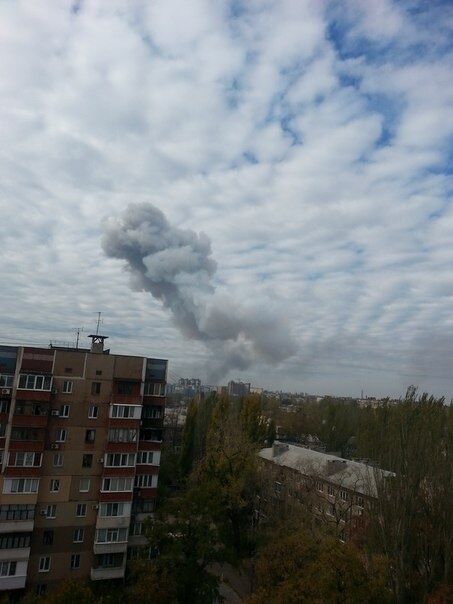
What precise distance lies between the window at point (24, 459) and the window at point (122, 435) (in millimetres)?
3737

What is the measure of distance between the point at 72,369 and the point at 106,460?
5331mm

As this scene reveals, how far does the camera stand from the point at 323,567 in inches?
520

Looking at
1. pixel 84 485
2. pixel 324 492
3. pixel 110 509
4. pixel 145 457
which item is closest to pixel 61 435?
pixel 84 485

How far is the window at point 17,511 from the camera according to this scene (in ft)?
73.8

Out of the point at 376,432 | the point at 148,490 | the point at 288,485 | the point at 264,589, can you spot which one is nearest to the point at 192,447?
the point at 288,485

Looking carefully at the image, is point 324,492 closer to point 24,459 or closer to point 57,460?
point 57,460

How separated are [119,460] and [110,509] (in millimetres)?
2596

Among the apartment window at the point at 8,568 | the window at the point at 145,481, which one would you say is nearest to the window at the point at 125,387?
the window at the point at 145,481

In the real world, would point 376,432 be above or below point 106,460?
above

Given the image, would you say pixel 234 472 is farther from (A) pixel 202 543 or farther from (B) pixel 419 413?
(B) pixel 419 413

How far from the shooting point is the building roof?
33.0 meters

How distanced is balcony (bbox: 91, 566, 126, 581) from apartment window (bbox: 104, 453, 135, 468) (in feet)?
17.5

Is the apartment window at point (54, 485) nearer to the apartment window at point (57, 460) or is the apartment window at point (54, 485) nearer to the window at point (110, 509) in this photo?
the apartment window at point (57, 460)

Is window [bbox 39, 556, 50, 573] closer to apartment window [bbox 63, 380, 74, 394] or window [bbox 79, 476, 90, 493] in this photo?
window [bbox 79, 476, 90, 493]
